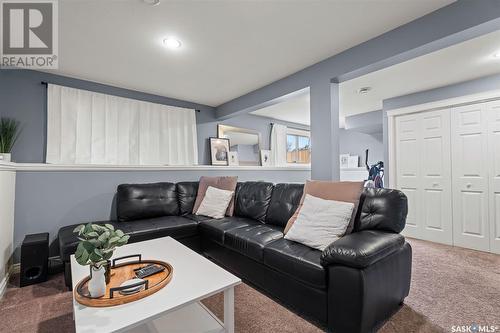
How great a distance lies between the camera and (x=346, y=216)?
1.77 meters

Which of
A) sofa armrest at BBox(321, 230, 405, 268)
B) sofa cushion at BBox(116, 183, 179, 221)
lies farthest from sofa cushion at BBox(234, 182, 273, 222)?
sofa armrest at BBox(321, 230, 405, 268)

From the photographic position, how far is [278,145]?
17.8ft

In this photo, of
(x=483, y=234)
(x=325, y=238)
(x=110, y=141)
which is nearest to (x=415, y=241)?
(x=483, y=234)

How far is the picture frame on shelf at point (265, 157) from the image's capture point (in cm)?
515

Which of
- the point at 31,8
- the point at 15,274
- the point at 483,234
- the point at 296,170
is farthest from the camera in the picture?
the point at 296,170

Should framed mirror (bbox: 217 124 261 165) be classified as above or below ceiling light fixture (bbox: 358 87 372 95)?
below

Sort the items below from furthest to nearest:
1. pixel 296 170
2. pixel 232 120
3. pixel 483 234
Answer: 1. pixel 296 170
2. pixel 232 120
3. pixel 483 234

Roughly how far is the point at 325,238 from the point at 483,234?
2858 mm

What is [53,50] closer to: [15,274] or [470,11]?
[15,274]

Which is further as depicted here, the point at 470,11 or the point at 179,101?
the point at 179,101

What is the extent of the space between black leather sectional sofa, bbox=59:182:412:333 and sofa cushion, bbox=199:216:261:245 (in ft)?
0.04

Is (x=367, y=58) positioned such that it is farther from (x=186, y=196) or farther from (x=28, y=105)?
(x=28, y=105)

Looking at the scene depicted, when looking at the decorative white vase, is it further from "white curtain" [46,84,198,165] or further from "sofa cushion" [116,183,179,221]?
"white curtain" [46,84,198,165]

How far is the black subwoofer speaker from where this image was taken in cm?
207
